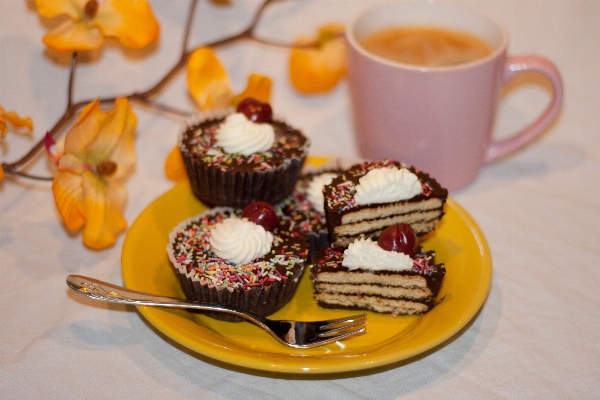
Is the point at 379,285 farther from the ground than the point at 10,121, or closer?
closer

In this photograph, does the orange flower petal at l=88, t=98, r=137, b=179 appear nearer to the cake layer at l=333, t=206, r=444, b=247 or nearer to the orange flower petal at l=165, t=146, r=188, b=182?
the orange flower petal at l=165, t=146, r=188, b=182

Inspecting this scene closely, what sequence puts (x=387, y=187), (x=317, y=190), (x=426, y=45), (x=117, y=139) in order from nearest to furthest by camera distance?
(x=387, y=187)
(x=117, y=139)
(x=317, y=190)
(x=426, y=45)

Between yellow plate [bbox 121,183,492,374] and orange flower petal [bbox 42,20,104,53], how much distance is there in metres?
0.54

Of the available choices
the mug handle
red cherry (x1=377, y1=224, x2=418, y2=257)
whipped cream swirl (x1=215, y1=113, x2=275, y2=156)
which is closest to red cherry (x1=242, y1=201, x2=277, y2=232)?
whipped cream swirl (x1=215, y1=113, x2=275, y2=156)

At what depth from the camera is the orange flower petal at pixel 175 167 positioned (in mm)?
2338

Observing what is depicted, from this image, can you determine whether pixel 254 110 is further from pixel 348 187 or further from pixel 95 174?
pixel 95 174

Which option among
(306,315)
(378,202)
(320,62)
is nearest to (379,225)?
(378,202)

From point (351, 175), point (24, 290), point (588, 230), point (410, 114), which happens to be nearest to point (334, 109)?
point (410, 114)

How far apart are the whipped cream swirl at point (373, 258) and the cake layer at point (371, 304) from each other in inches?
4.1

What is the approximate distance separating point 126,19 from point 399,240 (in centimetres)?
112

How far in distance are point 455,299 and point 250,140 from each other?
2.68 feet

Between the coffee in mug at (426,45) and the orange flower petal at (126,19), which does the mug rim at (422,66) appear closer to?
the coffee in mug at (426,45)

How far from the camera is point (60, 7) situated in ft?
6.76

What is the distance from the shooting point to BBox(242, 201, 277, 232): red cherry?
78.9 inches
